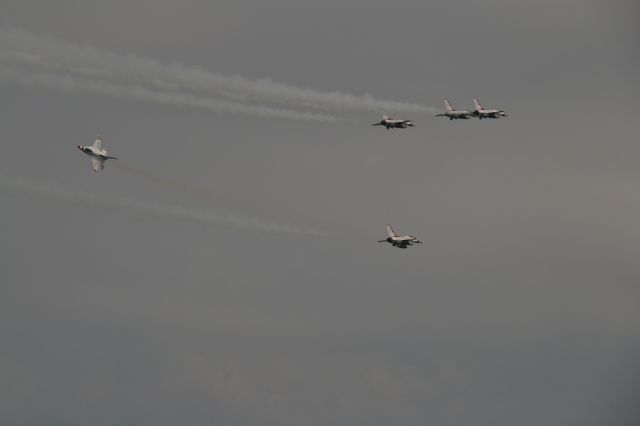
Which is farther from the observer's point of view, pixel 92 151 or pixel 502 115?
pixel 502 115

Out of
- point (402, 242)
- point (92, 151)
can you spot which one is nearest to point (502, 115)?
point (402, 242)

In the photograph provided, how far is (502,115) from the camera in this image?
164625mm

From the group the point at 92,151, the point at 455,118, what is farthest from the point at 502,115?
the point at 92,151

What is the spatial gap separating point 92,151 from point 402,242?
29.5 metres

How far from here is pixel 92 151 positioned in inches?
5768

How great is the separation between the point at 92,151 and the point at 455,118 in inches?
1401

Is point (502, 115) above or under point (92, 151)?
above

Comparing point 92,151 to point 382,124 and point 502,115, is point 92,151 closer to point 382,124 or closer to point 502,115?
point 382,124

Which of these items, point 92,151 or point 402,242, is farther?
point 402,242

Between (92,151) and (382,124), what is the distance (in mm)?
26184

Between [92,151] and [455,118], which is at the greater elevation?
[455,118]

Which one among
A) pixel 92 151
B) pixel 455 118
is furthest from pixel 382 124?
pixel 92 151

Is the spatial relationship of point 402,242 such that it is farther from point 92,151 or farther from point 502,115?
point 92,151

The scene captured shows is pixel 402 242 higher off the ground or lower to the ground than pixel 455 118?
lower
